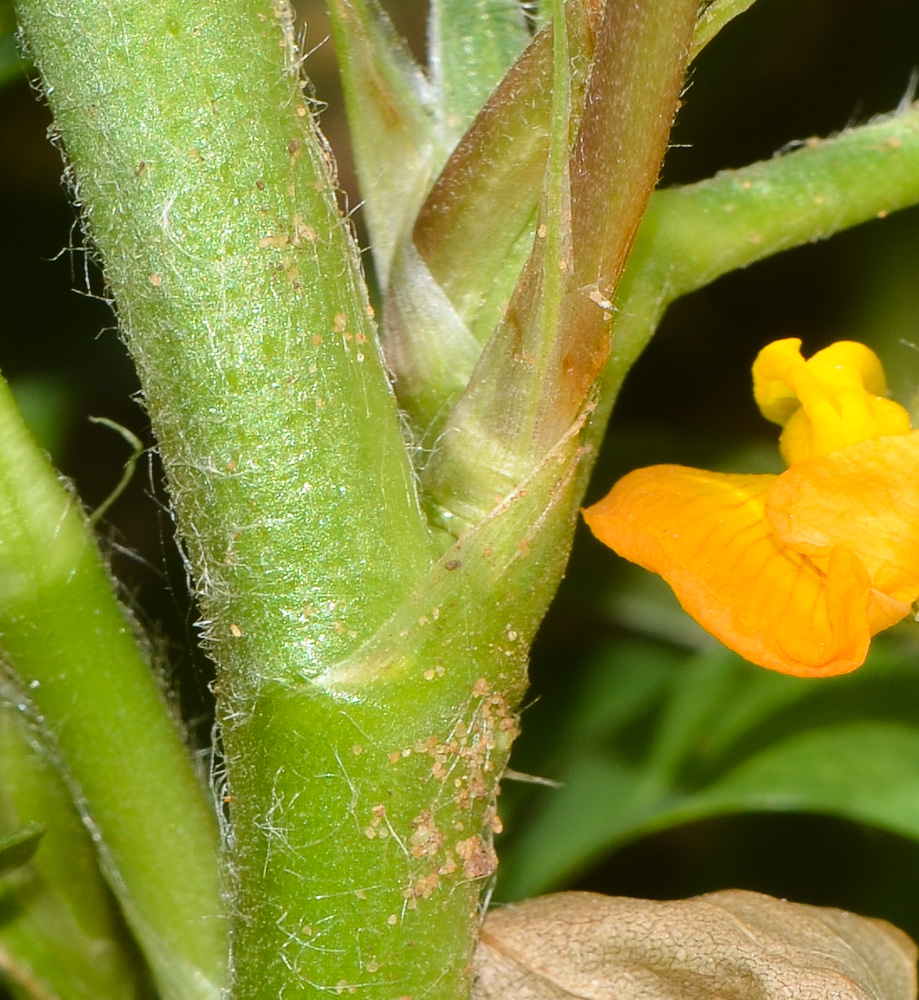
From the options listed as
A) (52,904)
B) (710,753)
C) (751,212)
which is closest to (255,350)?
(751,212)

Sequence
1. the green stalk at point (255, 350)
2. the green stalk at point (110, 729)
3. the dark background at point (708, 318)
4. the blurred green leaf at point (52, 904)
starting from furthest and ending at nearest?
the dark background at point (708, 318) → the blurred green leaf at point (52, 904) → the green stalk at point (110, 729) → the green stalk at point (255, 350)

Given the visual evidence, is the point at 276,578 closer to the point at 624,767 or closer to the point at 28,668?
the point at 28,668

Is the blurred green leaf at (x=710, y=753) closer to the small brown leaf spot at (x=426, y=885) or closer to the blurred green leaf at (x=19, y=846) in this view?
the small brown leaf spot at (x=426, y=885)

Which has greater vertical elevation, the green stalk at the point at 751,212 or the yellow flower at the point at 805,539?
the green stalk at the point at 751,212

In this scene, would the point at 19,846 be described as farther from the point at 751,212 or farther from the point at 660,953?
the point at 751,212

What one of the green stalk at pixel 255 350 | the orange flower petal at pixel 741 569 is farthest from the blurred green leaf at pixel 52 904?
the orange flower petal at pixel 741 569

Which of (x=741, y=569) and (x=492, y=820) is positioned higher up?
(x=741, y=569)
